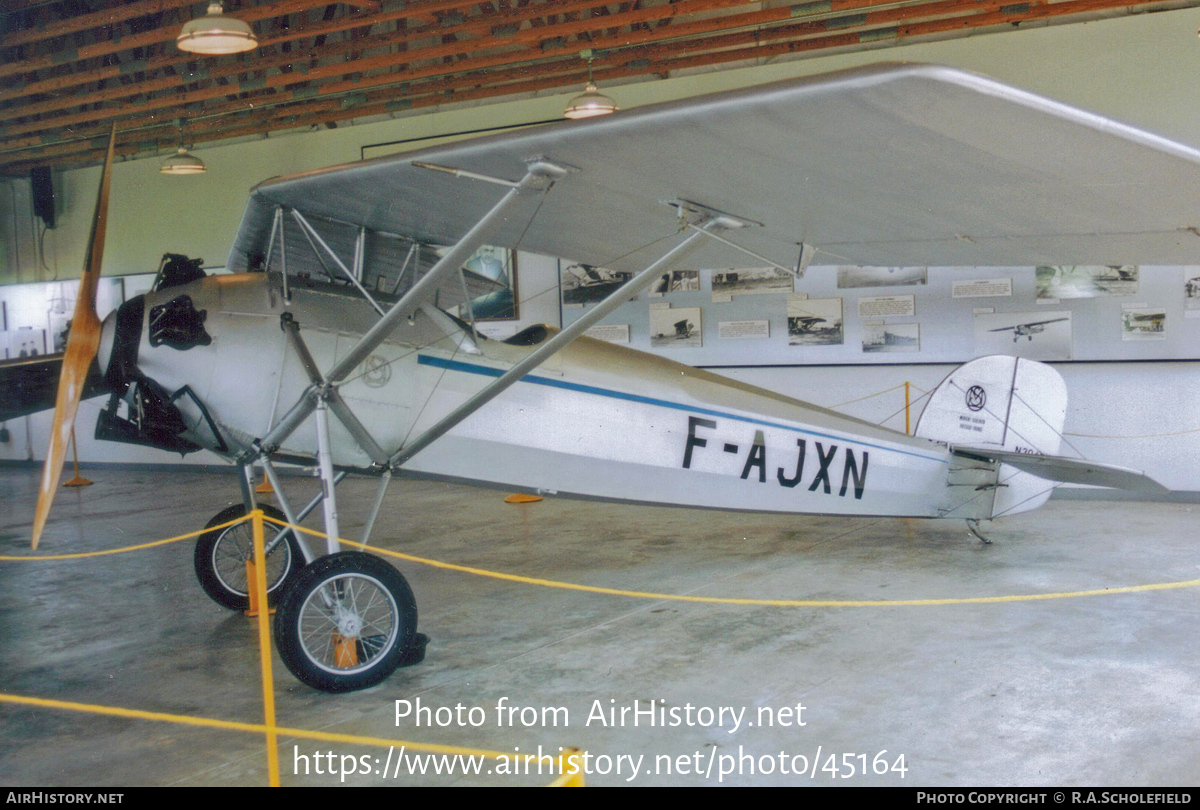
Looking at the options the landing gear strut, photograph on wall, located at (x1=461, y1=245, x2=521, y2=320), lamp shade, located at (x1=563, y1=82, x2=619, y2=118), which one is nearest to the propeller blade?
lamp shade, located at (x1=563, y1=82, x2=619, y2=118)

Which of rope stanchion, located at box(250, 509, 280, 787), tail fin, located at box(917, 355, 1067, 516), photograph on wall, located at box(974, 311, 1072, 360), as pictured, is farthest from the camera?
photograph on wall, located at box(974, 311, 1072, 360)

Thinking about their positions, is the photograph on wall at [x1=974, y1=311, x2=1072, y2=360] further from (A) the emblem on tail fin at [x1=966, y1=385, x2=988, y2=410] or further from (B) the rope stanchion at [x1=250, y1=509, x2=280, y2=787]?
(B) the rope stanchion at [x1=250, y1=509, x2=280, y2=787]

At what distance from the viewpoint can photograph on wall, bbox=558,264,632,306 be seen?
1154 centimetres

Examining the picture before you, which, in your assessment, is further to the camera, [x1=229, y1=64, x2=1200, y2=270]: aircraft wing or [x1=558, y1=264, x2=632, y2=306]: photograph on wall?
[x1=558, y1=264, x2=632, y2=306]: photograph on wall

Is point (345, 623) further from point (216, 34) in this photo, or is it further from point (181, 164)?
point (181, 164)

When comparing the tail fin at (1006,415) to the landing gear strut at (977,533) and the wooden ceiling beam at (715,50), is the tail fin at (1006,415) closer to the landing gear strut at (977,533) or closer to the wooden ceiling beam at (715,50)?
the landing gear strut at (977,533)

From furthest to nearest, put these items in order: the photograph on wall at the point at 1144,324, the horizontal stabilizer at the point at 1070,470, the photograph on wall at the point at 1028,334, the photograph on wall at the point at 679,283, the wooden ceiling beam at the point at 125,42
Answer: the photograph on wall at the point at 679,283 < the photograph on wall at the point at 1028,334 < the photograph on wall at the point at 1144,324 < the wooden ceiling beam at the point at 125,42 < the horizontal stabilizer at the point at 1070,470

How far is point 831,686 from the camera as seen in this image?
4.50 meters

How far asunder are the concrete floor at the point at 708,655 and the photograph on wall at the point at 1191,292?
186 cm

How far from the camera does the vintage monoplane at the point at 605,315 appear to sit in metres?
3.26

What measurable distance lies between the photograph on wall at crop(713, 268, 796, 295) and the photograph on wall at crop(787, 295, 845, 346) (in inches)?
7.5

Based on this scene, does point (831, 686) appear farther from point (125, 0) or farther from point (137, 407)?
point (125, 0)

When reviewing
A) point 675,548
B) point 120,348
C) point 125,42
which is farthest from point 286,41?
point 675,548

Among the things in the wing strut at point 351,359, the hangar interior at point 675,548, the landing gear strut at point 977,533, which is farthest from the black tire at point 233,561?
the landing gear strut at point 977,533
